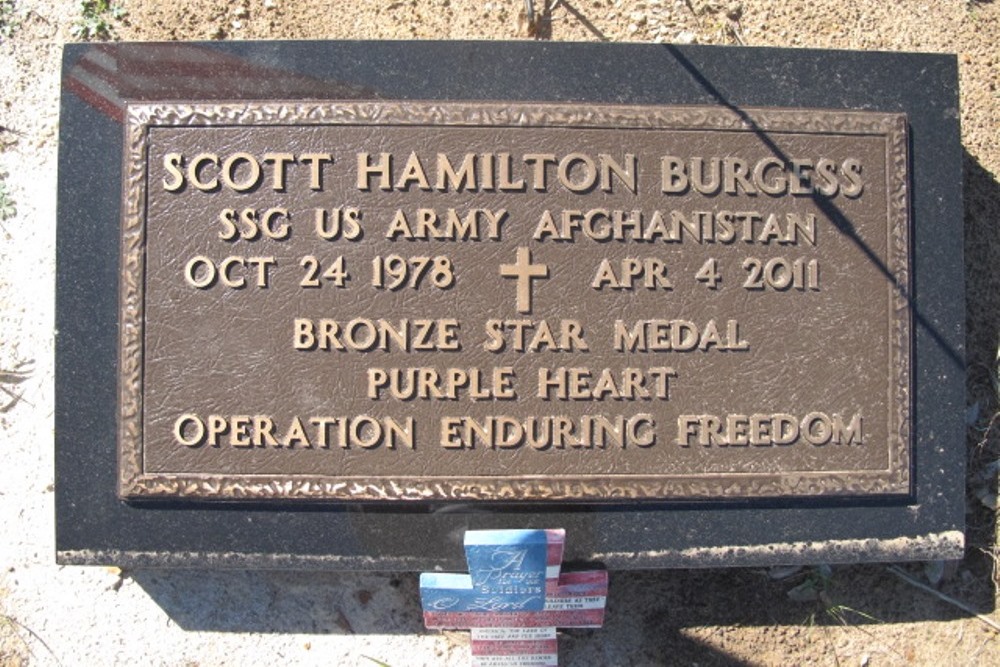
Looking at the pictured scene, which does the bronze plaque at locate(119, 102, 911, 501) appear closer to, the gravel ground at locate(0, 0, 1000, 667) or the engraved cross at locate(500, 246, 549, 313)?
the engraved cross at locate(500, 246, 549, 313)

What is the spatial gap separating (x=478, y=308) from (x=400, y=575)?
119cm

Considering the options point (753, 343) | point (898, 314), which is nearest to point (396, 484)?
point (753, 343)

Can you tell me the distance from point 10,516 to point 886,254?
362 centimetres

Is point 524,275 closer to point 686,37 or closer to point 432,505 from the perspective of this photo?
point 432,505

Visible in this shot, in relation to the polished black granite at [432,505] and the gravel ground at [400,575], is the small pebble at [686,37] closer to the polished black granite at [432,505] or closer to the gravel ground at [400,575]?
the gravel ground at [400,575]

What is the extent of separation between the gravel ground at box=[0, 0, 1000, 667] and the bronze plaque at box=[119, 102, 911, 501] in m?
0.60

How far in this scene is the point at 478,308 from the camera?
272 cm

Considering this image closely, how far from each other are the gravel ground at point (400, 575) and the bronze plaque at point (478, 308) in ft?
Answer: 1.98

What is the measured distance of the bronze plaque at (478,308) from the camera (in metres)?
2.71

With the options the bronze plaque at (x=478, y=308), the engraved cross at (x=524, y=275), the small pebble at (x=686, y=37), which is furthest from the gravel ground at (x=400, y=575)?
the engraved cross at (x=524, y=275)

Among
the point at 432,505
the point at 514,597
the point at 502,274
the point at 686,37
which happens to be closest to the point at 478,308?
the point at 502,274

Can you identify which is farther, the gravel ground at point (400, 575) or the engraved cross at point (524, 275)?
the gravel ground at point (400, 575)

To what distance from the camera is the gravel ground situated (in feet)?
9.95

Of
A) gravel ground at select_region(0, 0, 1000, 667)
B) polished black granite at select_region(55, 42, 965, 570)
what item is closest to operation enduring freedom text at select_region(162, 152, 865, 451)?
polished black granite at select_region(55, 42, 965, 570)
